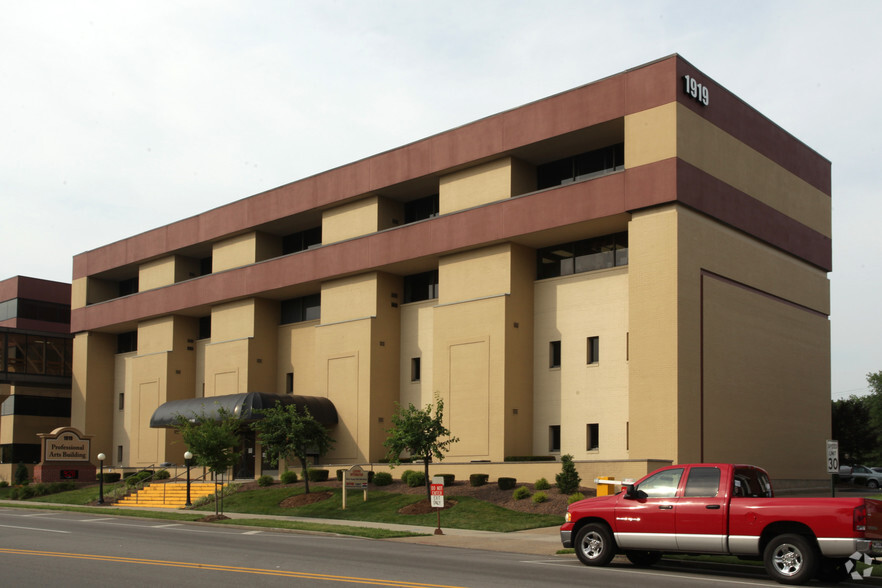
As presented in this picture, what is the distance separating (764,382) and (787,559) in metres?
23.9

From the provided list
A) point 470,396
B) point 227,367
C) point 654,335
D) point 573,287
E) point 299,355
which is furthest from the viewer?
point 227,367

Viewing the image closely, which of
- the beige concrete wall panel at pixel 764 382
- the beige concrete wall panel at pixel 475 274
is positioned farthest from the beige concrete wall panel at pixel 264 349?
the beige concrete wall panel at pixel 764 382

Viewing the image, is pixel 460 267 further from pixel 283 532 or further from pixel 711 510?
pixel 711 510

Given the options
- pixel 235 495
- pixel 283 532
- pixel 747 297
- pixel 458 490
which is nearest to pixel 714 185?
pixel 747 297

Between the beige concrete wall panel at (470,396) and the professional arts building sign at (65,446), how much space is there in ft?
88.4

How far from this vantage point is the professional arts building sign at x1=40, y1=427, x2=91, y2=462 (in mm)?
53644

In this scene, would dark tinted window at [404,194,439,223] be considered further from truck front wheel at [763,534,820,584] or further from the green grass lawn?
truck front wheel at [763,534,820,584]

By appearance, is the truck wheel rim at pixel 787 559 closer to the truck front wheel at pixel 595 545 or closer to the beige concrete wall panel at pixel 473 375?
the truck front wheel at pixel 595 545

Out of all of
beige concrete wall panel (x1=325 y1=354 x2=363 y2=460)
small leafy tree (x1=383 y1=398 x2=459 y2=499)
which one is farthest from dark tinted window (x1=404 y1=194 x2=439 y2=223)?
small leafy tree (x1=383 y1=398 x2=459 y2=499)

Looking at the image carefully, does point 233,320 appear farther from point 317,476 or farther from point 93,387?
point 93,387

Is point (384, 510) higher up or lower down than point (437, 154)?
lower down

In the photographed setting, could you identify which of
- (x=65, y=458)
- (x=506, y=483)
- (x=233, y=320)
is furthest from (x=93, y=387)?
(x=506, y=483)

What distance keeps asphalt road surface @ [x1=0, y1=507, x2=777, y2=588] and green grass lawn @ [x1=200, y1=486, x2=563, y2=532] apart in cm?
540

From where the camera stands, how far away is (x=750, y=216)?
125 ft
